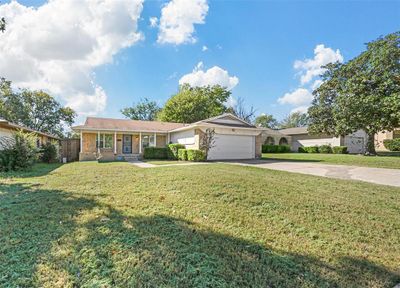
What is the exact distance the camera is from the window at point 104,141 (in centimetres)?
1862

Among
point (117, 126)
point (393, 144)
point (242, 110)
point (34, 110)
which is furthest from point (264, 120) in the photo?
point (34, 110)

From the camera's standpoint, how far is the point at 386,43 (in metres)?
17.5

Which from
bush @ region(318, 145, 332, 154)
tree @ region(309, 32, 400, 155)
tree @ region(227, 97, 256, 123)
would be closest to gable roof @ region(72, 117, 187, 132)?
tree @ region(309, 32, 400, 155)

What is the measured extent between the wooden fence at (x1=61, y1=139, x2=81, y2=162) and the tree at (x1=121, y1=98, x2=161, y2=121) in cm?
2534

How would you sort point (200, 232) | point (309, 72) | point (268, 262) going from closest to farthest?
point (268, 262)
point (200, 232)
point (309, 72)

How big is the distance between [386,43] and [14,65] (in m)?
33.0

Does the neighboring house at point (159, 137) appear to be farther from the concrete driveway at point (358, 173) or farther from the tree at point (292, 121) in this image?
the tree at point (292, 121)

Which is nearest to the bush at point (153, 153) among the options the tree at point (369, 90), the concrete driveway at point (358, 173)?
the concrete driveway at point (358, 173)

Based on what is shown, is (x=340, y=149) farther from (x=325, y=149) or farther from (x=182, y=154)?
(x=182, y=154)

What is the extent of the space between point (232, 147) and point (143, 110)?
3134 centimetres

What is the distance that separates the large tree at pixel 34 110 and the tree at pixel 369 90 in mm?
37811

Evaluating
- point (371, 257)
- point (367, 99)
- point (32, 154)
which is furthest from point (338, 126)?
point (32, 154)

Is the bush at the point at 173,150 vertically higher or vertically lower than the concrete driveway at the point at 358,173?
higher

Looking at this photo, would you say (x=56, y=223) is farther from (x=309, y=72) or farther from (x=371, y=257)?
(x=309, y=72)
